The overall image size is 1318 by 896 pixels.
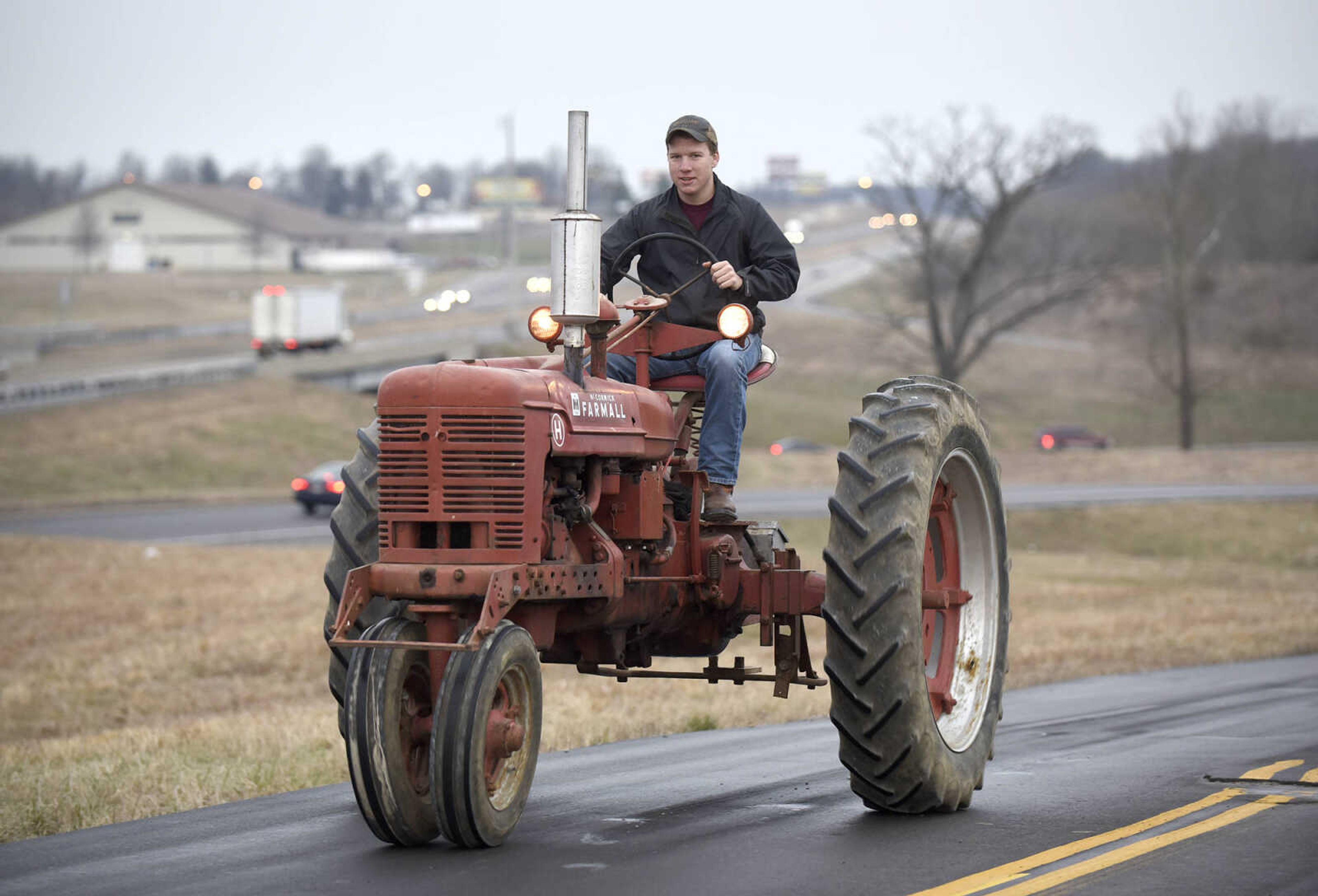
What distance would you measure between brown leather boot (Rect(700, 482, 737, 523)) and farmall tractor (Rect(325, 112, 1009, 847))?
75 millimetres

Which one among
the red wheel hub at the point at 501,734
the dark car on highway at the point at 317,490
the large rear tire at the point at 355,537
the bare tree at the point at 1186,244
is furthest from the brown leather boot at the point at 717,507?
the bare tree at the point at 1186,244

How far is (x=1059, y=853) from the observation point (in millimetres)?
6414

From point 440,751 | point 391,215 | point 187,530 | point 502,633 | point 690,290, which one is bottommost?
point 187,530

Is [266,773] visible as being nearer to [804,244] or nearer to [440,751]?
[440,751]

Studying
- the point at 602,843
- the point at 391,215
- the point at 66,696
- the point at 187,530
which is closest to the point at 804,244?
the point at 391,215

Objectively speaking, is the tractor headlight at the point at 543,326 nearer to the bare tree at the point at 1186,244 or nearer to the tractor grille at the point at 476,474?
the tractor grille at the point at 476,474

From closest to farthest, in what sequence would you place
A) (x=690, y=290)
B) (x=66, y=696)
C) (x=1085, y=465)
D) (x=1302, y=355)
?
(x=690, y=290) → (x=66, y=696) → (x=1085, y=465) → (x=1302, y=355)

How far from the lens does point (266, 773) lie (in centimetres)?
900

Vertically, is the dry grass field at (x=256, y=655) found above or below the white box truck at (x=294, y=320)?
below

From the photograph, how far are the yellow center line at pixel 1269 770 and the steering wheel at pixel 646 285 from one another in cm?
355

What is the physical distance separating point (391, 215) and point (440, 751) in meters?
176

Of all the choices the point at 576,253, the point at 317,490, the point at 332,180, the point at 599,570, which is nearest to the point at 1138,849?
the point at 599,570

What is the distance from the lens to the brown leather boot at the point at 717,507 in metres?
8.12

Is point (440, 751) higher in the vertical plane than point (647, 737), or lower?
higher
